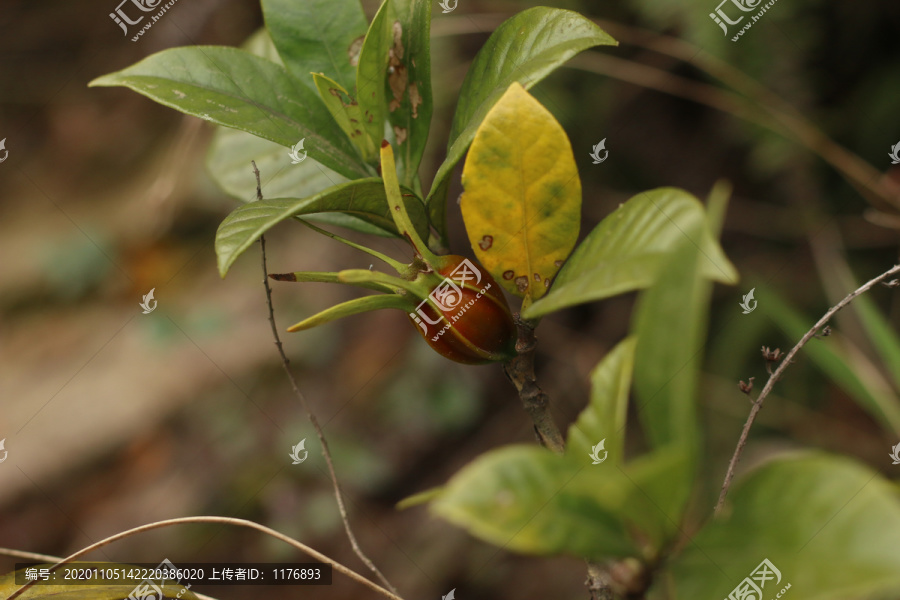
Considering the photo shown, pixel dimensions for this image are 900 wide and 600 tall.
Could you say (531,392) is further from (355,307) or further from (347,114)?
(347,114)

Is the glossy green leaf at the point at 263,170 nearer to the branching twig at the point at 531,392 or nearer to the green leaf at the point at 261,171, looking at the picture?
the green leaf at the point at 261,171

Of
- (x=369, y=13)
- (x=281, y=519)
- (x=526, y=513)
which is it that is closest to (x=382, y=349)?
(x=281, y=519)

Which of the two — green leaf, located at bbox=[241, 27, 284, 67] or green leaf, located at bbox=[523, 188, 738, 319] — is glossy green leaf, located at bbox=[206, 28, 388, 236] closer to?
green leaf, located at bbox=[241, 27, 284, 67]

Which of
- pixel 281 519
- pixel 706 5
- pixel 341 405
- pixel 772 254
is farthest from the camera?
pixel 341 405

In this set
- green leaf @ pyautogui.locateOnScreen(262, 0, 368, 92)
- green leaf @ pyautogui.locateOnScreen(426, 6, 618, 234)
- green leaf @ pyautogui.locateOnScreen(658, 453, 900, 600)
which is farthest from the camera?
green leaf @ pyautogui.locateOnScreen(262, 0, 368, 92)

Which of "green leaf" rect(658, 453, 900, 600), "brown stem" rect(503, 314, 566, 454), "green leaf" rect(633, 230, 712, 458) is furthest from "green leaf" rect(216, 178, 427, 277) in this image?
"green leaf" rect(658, 453, 900, 600)

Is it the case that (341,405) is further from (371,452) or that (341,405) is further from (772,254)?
(772,254)

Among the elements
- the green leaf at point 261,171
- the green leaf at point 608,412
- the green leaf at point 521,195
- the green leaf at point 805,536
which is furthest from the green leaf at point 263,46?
the green leaf at point 805,536
